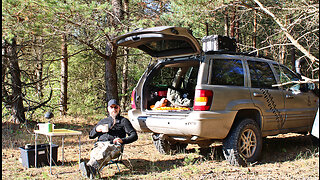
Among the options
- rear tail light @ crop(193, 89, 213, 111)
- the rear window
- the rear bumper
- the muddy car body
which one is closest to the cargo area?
the muddy car body

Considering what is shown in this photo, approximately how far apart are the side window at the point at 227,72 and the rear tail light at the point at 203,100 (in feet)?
0.93

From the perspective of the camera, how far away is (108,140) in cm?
502

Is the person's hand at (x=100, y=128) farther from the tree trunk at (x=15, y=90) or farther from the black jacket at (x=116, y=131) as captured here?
the tree trunk at (x=15, y=90)

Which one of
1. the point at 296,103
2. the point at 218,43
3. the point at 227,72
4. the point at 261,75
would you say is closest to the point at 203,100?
the point at 227,72

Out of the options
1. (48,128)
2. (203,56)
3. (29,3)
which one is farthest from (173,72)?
(29,3)

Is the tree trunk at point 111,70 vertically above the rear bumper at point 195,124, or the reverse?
the tree trunk at point 111,70

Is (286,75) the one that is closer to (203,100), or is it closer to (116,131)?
(203,100)

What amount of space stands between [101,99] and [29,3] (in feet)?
32.8

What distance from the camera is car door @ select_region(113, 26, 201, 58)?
181 inches

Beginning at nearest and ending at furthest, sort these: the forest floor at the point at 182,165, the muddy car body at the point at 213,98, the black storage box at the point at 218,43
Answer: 1. the forest floor at the point at 182,165
2. the muddy car body at the point at 213,98
3. the black storage box at the point at 218,43

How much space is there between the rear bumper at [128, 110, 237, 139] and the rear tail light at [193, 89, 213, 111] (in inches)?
3.1

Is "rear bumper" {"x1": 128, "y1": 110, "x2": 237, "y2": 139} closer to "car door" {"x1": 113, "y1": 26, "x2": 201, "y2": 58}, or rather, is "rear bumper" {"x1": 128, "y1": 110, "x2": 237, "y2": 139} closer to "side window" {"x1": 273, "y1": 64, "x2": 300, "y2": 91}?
"car door" {"x1": 113, "y1": 26, "x2": 201, "y2": 58}

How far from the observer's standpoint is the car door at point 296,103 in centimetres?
599

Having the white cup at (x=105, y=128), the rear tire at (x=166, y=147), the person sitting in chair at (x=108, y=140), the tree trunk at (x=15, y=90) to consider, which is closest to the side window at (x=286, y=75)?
the rear tire at (x=166, y=147)
